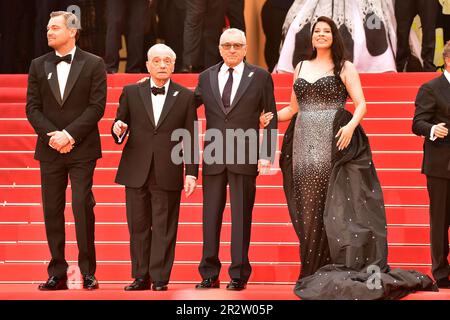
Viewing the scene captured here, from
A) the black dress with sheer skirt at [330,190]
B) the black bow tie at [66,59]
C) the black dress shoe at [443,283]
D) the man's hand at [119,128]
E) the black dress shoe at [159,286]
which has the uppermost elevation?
the black bow tie at [66,59]

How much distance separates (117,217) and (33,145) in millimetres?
1487

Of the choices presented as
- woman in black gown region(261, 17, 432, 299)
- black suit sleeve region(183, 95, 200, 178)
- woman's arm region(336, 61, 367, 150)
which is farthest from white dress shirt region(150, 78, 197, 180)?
woman's arm region(336, 61, 367, 150)

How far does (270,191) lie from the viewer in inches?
363

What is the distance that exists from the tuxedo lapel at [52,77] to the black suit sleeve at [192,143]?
2.85 feet

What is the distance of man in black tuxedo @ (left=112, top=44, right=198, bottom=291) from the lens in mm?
7602

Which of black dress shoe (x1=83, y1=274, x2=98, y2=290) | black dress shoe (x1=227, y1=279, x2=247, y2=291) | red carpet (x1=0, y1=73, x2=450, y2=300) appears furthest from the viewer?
red carpet (x1=0, y1=73, x2=450, y2=300)

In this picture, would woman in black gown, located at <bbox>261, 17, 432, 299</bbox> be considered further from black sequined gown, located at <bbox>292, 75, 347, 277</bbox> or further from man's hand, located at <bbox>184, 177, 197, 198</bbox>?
man's hand, located at <bbox>184, 177, 197, 198</bbox>

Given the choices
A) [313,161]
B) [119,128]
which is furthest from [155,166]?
[313,161]

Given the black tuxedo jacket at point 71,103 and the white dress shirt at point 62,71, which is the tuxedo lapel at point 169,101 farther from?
the white dress shirt at point 62,71

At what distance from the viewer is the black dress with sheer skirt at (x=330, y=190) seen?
7.52m

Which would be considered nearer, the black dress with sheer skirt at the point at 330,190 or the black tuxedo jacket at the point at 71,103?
the black dress with sheer skirt at the point at 330,190

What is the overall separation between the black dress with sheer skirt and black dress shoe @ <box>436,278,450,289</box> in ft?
0.94

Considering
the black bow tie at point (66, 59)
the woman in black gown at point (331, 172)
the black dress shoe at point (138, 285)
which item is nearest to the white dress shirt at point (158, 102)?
the black bow tie at point (66, 59)

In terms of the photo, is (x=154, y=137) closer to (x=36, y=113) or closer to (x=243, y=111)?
(x=243, y=111)
